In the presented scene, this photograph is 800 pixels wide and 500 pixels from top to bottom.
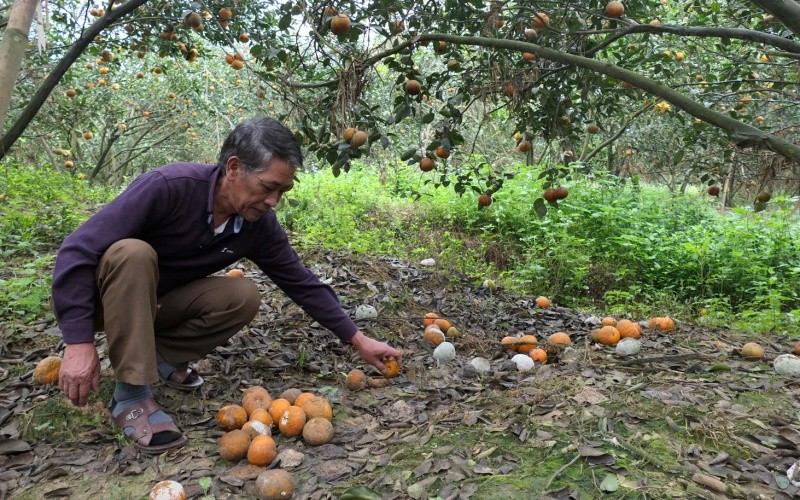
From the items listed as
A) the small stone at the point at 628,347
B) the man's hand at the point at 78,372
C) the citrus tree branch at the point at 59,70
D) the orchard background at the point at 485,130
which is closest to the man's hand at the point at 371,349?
the orchard background at the point at 485,130

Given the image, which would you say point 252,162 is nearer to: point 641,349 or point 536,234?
point 641,349

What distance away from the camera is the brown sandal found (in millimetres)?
2436

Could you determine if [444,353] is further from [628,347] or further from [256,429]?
[256,429]

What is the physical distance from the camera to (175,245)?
2686 mm

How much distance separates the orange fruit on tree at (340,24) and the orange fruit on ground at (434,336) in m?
1.88

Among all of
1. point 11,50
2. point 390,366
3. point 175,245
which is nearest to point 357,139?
point 175,245

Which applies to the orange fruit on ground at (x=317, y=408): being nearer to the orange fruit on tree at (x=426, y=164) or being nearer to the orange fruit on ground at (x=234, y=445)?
the orange fruit on ground at (x=234, y=445)

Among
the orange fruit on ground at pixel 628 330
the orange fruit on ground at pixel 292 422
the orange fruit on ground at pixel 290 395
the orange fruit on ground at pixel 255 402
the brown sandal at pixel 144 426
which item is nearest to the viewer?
the brown sandal at pixel 144 426

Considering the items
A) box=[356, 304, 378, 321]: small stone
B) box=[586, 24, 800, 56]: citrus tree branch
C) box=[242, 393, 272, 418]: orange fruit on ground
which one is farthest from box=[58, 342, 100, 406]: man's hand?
box=[586, 24, 800, 56]: citrus tree branch

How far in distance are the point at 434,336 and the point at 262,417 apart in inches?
56.6

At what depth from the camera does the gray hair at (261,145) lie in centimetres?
247

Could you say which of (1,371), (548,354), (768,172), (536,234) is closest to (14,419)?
(1,371)

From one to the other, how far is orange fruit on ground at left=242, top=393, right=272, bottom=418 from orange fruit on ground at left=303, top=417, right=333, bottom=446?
26 centimetres

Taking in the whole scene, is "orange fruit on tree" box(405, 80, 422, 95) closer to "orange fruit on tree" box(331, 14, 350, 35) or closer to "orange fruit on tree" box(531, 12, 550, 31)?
"orange fruit on tree" box(331, 14, 350, 35)
